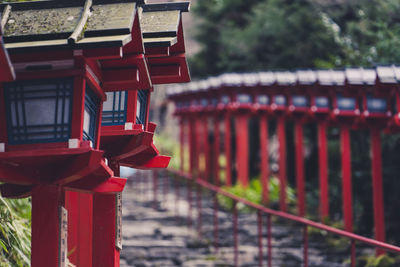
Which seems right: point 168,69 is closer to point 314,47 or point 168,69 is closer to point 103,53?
point 103,53

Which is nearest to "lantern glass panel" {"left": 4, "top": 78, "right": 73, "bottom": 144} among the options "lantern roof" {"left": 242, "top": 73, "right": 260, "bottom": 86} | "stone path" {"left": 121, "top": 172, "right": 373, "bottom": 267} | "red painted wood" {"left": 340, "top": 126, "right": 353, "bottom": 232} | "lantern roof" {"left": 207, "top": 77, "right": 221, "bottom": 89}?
"stone path" {"left": 121, "top": 172, "right": 373, "bottom": 267}

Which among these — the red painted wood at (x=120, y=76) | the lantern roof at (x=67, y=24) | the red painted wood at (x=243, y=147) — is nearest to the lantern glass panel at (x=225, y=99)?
the red painted wood at (x=243, y=147)

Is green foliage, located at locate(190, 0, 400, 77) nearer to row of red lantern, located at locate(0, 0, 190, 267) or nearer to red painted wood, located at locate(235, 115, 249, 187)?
red painted wood, located at locate(235, 115, 249, 187)

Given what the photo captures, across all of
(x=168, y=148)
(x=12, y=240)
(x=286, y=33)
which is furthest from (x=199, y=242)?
(x=168, y=148)

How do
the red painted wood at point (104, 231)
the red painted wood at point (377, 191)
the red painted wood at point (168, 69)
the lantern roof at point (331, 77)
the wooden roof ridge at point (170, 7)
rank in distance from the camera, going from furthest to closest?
1. the lantern roof at point (331, 77)
2. the red painted wood at point (377, 191)
3. the red painted wood at point (168, 69)
4. the red painted wood at point (104, 231)
5. the wooden roof ridge at point (170, 7)

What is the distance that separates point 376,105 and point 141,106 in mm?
5875

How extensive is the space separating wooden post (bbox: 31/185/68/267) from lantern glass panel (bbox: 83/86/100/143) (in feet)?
1.48

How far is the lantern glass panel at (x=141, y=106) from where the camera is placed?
16.8 ft

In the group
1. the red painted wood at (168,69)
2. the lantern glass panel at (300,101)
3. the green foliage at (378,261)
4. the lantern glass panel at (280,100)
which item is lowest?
the green foliage at (378,261)

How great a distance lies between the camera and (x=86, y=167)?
12.3ft

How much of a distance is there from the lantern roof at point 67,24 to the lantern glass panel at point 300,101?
9.03 meters

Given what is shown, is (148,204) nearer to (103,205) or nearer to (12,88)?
(103,205)

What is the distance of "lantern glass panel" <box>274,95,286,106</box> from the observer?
13580 mm

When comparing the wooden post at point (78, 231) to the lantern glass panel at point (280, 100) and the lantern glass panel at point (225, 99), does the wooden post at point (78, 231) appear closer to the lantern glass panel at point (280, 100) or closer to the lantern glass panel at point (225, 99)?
the lantern glass panel at point (280, 100)
